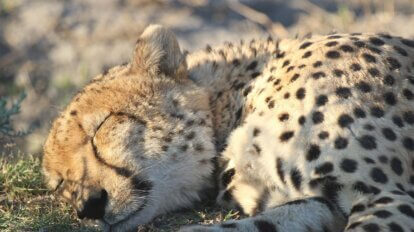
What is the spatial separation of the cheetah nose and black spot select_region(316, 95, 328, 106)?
0.88 m

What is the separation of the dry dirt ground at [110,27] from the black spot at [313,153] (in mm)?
3826

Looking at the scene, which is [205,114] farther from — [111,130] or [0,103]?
[0,103]

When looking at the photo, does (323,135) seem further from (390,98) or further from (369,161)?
(390,98)

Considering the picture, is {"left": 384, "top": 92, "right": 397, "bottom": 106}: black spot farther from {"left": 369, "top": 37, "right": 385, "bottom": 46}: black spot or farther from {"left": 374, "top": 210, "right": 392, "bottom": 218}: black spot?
{"left": 374, "top": 210, "right": 392, "bottom": 218}: black spot

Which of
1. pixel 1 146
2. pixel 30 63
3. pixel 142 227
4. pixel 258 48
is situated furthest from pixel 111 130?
pixel 30 63

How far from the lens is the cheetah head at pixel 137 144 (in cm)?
337

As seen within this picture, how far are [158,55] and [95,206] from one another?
0.71 metres

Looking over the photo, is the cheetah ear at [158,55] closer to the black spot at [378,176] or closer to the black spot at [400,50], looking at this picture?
the black spot at [400,50]

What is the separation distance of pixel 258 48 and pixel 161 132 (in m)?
0.63

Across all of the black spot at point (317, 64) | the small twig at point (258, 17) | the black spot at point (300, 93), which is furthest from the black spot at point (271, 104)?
the small twig at point (258, 17)

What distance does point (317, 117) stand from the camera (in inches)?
124

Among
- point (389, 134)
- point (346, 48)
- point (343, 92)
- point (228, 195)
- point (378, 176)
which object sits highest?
point (346, 48)

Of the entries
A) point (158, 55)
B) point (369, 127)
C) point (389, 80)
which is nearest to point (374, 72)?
point (389, 80)

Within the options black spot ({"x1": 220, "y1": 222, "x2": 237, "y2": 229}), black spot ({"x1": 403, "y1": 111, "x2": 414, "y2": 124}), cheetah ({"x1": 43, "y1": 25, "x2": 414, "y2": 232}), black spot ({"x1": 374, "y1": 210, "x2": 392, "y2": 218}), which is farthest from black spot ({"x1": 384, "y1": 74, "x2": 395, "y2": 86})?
black spot ({"x1": 220, "y1": 222, "x2": 237, "y2": 229})
